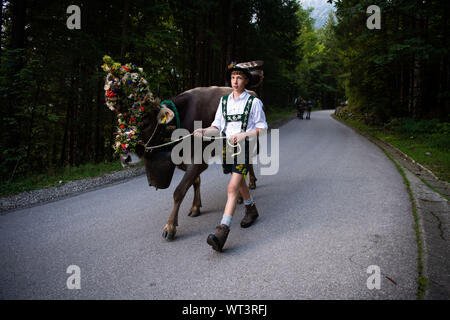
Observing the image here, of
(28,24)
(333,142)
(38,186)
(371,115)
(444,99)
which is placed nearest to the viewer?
(38,186)

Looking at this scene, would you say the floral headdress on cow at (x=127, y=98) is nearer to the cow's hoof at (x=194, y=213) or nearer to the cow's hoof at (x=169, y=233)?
the cow's hoof at (x=169, y=233)

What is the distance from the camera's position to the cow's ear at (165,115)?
3.64m

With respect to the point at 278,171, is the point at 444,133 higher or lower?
higher

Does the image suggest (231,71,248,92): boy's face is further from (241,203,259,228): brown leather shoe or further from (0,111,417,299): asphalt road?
(0,111,417,299): asphalt road

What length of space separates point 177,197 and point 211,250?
2.71ft

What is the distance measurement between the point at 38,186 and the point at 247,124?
511 cm

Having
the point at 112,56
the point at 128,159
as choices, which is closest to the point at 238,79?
the point at 128,159

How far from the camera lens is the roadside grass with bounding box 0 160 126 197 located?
5.89m

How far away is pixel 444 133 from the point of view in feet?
35.9

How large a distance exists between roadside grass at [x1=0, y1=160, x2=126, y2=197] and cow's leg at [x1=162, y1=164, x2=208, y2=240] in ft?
13.0

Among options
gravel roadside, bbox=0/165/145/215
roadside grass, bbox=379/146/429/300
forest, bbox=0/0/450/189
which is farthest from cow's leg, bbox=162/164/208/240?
gravel roadside, bbox=0/165/145/215

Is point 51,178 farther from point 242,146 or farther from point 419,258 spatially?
point 419,258
